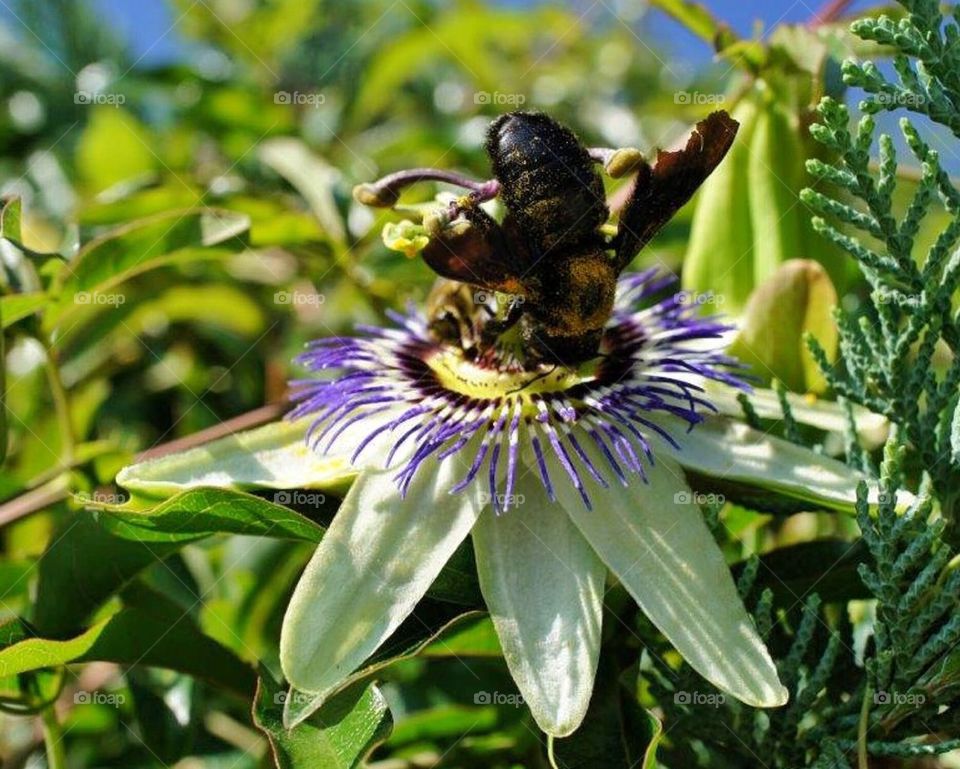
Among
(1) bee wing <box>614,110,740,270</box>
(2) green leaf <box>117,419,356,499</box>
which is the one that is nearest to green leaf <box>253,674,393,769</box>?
(2) green leaf <box>117,419,356,499</box>

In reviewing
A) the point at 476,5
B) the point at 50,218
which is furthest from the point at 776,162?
the point at 476,5

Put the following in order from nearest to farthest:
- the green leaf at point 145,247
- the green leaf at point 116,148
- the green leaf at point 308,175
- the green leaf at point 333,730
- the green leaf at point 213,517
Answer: the green leaf at point 333,730
the green leaf at point 213,517
the green leaf at point 145,247
the green leaf at point 308,175
the green leaf at point 116,148

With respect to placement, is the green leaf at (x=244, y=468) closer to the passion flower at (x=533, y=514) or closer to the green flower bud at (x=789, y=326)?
the passion flower at (x=533, y=514)

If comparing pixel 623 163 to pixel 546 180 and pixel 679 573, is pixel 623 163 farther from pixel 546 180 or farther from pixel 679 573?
pixel 679 573

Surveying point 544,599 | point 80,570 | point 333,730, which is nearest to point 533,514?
point 544,599

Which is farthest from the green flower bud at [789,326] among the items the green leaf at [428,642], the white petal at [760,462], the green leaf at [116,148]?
the green leaf at [116,148]
